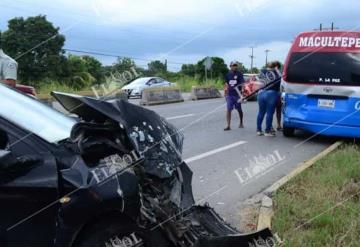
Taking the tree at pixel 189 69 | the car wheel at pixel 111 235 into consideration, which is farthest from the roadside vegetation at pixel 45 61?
the tree at pixel 189 69

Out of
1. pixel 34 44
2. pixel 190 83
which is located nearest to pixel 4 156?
pixel 34 44

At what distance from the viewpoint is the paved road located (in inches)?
262

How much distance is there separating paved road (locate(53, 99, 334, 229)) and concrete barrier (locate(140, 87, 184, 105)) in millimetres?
7169

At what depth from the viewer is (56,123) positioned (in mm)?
3795

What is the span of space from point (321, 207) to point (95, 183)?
10.2 ft

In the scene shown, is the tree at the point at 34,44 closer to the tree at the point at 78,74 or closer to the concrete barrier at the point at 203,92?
the tree at the point at 78,74

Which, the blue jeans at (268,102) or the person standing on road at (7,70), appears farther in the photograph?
the blue jeans at (268,102)

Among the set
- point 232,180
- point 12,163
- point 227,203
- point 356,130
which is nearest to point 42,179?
point 12,163

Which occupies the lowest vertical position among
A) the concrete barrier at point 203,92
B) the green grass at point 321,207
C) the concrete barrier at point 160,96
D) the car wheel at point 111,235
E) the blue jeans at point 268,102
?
the concrete barrier at point 203,92

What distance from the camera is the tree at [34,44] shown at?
1928cm

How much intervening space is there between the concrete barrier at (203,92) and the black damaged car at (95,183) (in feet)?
77.7

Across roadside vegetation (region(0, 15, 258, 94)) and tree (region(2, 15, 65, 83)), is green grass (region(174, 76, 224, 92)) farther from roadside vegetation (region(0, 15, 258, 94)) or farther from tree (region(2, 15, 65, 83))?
tree (region(2, 15, 65, 83))

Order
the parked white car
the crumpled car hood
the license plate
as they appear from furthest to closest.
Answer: the parked white car → the license plate → the crumpled car hood

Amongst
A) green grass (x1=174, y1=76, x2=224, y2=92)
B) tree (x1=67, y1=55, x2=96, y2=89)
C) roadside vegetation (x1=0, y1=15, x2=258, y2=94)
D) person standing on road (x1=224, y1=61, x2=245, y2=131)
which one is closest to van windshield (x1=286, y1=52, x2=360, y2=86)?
person standing on road (x1=224, y1=61, x2=245, y2=131)
